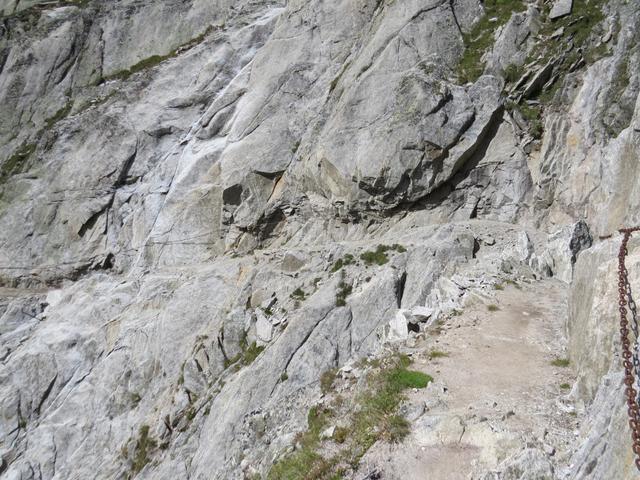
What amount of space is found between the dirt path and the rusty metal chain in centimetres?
166

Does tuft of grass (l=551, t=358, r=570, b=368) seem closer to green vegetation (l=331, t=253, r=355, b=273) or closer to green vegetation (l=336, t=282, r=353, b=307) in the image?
green vegetation (l=336, t=282, r=353, b=307)

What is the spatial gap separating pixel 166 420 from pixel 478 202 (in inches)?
631

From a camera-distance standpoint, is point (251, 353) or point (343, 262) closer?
point (251, 353)

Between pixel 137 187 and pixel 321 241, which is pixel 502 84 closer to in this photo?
pixel 321 241

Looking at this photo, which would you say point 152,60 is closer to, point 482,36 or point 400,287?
point 482,36

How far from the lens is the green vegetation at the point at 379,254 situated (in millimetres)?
18545

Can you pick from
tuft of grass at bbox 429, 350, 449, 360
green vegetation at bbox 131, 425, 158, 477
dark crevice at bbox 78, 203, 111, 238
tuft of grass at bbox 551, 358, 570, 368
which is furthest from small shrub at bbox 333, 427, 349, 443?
dark crevice at bbox 78, 203, 111, 238

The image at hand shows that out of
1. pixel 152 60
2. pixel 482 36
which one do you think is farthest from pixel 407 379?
pixel 152 60

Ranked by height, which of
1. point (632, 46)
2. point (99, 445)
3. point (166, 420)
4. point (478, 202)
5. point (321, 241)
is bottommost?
point (99, 445)

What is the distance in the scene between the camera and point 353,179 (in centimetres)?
2108

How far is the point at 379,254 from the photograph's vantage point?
1886 cm

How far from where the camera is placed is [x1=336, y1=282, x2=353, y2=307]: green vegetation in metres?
17.0

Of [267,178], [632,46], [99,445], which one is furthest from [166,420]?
[632,46]

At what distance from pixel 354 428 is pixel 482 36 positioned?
21649 millimetres
